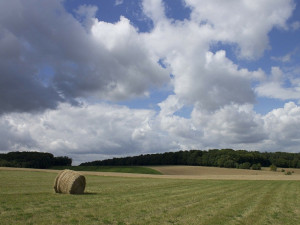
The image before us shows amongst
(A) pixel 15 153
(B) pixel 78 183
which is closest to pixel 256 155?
(A) pixel 15 153

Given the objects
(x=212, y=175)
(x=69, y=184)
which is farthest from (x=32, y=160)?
(x=69, y=184)

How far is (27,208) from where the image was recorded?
12781 millimetres

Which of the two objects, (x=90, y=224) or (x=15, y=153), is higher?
(x=15, y=153)

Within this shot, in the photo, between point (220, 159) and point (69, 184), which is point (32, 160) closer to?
point (220, 159)

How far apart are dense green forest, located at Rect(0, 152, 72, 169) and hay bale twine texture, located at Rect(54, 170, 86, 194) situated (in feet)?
307

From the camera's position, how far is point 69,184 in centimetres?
1989

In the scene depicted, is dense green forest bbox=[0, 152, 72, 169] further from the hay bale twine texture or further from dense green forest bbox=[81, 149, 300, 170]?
the hay bale twine texture

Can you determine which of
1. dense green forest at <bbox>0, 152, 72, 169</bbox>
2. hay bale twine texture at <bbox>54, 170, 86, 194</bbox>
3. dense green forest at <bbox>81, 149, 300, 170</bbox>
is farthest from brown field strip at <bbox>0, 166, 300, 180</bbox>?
dense green forest at <bbox>0, 152, 72, 169</bbox>

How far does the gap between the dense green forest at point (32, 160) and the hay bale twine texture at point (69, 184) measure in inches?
3687

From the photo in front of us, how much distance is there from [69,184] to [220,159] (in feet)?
317

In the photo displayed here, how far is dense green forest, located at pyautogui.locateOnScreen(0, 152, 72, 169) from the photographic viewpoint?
10976 centimetres

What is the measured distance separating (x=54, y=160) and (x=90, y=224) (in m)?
124

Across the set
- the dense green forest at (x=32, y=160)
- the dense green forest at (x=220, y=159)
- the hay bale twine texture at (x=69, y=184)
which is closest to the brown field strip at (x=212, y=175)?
the dense green forest at (x=220, y=159)

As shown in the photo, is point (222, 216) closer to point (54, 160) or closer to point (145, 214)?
point (145, 214)
